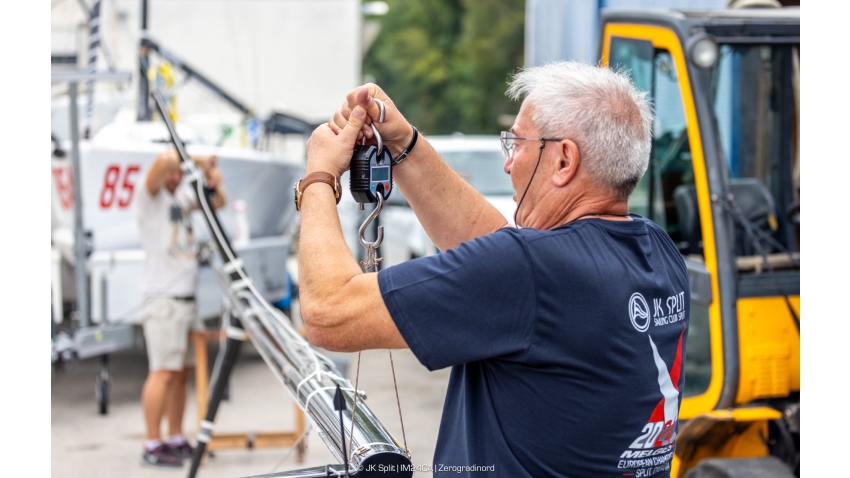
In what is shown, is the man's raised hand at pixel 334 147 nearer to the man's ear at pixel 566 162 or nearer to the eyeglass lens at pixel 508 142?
the eyeglass lens at pixel 508 142

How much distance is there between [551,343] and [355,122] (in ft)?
2.14

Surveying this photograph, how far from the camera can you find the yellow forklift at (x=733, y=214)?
12.1ft

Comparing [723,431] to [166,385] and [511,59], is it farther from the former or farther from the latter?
[511,59]

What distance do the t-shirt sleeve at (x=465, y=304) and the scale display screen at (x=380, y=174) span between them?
14.6 inches

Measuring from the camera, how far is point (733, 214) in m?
3.73

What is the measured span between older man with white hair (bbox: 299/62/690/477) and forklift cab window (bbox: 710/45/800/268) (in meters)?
2.21

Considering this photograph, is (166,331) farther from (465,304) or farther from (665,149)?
(465,304)

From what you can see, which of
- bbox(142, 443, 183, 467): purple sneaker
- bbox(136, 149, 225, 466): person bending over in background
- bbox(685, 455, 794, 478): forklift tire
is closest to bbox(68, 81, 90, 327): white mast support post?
bbox(136, 149, 225, 466): person bending over in background

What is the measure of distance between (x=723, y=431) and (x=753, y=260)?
76cm

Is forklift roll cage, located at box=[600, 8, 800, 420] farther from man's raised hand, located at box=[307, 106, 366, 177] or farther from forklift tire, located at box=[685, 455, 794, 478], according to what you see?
man's raised hand, located at box=[307, 106, 366, 177]

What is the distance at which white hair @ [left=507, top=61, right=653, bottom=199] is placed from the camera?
5.84 ft

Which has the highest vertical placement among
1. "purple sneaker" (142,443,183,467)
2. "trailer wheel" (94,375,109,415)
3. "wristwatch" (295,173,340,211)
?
"wristwatch" (295,173,340,211)

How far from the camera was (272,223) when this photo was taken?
902cm

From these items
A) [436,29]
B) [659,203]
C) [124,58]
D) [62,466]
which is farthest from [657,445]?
[436,29]
